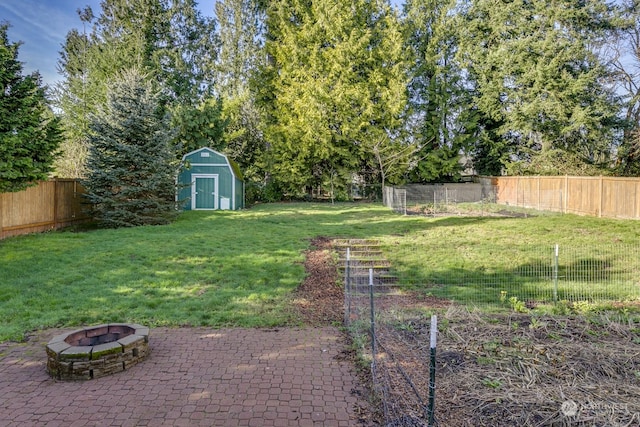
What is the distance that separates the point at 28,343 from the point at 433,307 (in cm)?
543

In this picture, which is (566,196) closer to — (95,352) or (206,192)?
(206,192)

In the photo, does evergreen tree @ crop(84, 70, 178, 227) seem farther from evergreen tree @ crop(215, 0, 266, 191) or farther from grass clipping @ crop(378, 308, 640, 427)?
evergreen tree @ crop(215, 0, 266, 191)

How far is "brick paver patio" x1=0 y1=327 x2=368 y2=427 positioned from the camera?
3178 mm

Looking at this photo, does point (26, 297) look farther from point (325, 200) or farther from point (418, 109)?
point (418, 109)

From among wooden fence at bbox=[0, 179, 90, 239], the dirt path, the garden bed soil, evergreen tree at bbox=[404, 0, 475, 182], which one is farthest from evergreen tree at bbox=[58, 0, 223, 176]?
the garden bed soil

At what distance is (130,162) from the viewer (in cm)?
1345

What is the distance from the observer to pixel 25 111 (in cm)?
935

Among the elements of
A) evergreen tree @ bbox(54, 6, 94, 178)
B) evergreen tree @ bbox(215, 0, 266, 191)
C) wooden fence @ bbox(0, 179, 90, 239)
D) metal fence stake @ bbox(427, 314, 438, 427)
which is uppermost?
evergreen tree @ bbox(215, 0, 266, 191)

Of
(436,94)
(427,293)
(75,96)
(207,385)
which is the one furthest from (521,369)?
(75,96)

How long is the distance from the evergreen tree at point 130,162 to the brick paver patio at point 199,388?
Answer: 8.98 meters

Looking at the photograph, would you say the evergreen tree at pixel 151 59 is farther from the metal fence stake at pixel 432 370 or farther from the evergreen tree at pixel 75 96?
the metal fence stake at pixel 432 370

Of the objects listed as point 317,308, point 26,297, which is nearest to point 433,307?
point 317,308

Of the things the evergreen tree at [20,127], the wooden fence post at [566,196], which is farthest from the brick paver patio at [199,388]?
the wooden fence post at [566,196]

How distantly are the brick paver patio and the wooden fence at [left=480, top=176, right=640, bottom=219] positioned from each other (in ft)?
49.4
